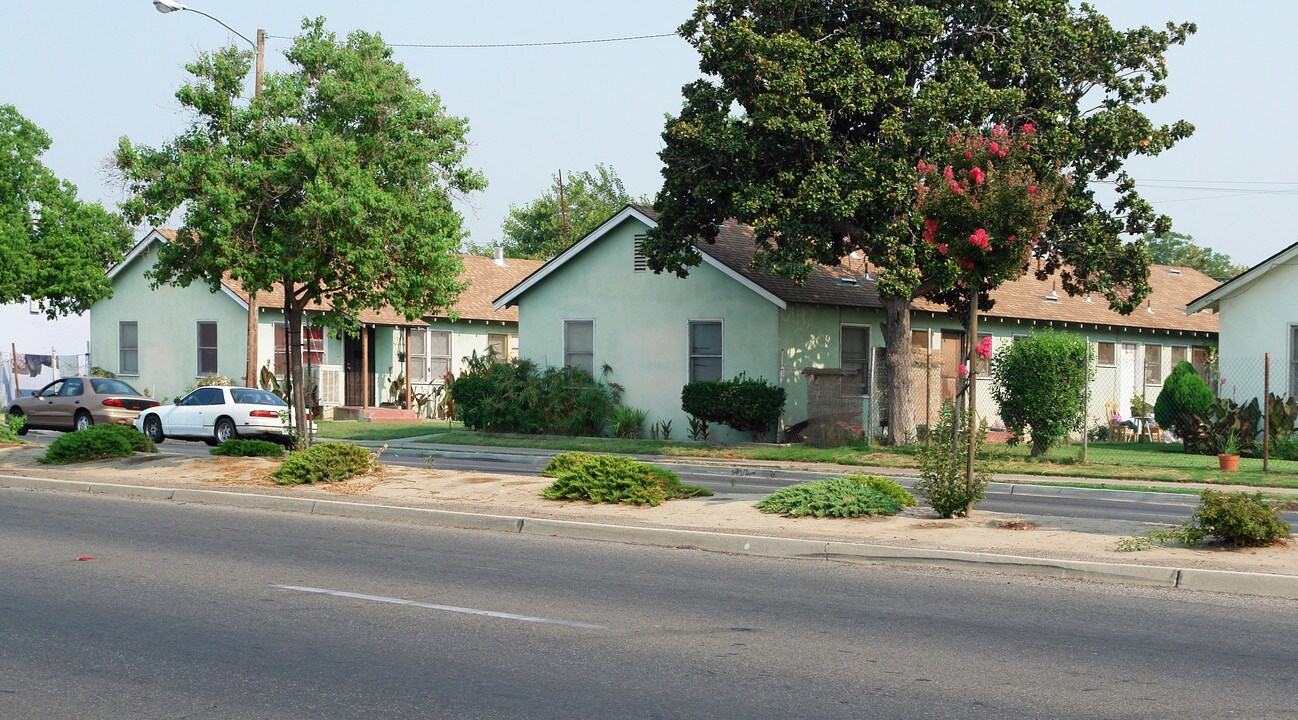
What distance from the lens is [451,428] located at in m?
30.8

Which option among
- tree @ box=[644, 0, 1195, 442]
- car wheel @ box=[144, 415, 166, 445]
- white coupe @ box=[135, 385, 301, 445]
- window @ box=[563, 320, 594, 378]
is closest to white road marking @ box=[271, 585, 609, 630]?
tree @ box=[644, 0, 1195, 442]

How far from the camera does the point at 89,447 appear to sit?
1873 cm

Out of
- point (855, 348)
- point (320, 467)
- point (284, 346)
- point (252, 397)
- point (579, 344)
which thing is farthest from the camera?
point (284, 346)

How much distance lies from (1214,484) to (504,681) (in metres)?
15.5

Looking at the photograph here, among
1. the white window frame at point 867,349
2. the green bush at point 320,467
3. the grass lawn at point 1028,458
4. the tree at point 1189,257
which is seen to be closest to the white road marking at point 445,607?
the green bush at point 320,467

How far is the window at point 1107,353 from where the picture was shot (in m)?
33.2

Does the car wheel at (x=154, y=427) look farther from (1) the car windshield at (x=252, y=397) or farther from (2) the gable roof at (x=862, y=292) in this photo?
(2) the gable roof at (x=862, y=292)

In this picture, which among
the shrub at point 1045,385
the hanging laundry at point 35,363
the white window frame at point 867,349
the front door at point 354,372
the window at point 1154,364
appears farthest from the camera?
the hanging laundry at point 35,363

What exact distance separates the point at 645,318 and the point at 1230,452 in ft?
41.9

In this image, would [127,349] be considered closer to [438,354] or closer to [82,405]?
[438,354]

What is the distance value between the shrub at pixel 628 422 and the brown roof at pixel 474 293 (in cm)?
601

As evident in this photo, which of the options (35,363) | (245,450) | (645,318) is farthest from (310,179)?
(35,363)

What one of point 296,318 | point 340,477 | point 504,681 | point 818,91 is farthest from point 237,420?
point 504,681

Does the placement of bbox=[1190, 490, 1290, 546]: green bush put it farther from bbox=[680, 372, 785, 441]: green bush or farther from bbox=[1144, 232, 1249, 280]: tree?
bbox=[1144, 232, 1249, 280]: tree
